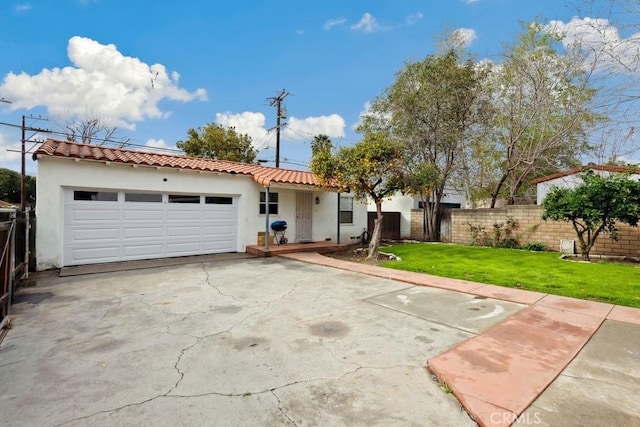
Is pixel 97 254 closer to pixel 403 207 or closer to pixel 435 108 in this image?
pixel 435 108

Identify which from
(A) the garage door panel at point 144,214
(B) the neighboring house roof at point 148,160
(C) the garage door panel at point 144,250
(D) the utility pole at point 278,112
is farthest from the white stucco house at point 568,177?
(D) the utility pole at point 278,112

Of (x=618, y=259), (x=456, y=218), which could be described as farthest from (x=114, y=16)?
(x=618, y=259)

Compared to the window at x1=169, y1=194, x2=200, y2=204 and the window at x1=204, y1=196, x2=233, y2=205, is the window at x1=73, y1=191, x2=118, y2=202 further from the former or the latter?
the window at x1=204, y1=196, x2=233, y2=205

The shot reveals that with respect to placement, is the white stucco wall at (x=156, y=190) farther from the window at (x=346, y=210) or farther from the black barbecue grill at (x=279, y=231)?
the black barbecue grill at (x=279, y=231)

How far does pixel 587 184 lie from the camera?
377 inches

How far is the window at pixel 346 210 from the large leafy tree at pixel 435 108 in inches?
129

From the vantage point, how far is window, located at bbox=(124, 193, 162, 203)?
9.73m

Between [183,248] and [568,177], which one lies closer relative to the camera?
[183,248]

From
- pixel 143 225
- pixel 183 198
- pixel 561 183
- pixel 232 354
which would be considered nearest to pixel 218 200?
pixel 183 198

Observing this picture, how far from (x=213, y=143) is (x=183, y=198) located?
48.2 ft

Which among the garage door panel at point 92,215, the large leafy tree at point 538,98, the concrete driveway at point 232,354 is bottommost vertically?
the concrete driveway at point 232,354

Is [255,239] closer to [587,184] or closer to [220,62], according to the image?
[220,62]

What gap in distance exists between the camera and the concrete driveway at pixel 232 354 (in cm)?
257

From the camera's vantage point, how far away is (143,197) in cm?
1002
